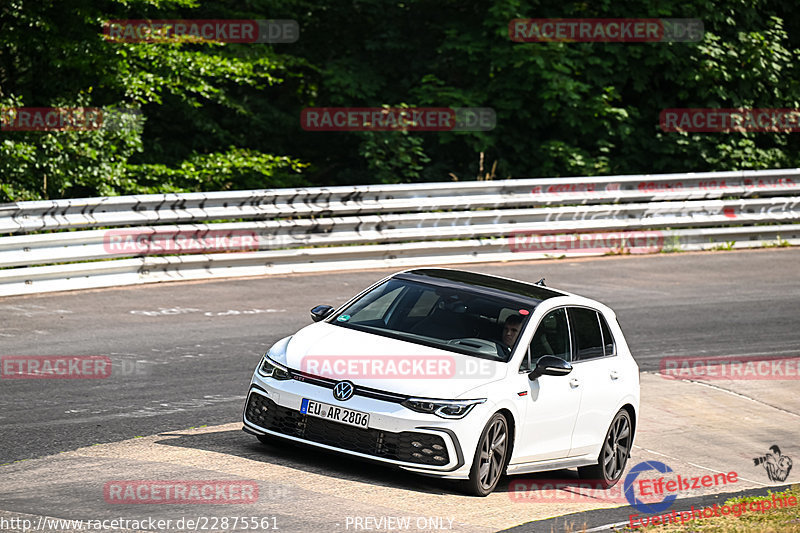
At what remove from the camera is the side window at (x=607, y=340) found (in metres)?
10.2

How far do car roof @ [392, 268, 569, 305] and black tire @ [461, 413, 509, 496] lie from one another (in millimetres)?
1298


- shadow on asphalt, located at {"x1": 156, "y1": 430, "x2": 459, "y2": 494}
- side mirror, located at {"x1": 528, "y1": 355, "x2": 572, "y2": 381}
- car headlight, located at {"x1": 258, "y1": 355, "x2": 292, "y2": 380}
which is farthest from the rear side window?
car headlight, located at {"x1": 258, "y1": 355, "x2": 292, "y2": 380}

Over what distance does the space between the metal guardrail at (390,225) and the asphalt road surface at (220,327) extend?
38cm

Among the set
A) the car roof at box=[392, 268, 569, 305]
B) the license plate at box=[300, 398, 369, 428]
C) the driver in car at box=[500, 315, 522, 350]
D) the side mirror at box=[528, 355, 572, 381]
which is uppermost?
the car roof at box=[392, 268, 569, 305]

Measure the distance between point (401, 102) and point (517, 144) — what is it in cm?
255

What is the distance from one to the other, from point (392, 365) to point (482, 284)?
1530mm

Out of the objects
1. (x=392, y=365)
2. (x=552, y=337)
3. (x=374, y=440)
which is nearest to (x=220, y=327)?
(x=552, y=337)

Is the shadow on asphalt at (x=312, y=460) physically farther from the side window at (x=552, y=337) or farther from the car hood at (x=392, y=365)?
the side window at (x=552, y=337)

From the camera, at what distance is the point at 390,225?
1905 centimetres

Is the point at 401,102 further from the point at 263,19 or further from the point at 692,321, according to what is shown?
the point at 692,321

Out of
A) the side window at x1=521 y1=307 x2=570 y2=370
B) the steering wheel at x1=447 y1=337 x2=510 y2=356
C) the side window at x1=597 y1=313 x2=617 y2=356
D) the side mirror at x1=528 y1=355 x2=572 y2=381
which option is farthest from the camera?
the side window at x1=597 y1=313 x2=617 y2=356

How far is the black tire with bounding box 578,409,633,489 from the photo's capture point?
1011cm

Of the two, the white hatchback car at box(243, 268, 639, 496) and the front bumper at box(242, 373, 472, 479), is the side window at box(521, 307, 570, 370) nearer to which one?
the white hatchback car at box(243, 268, 639, 496)

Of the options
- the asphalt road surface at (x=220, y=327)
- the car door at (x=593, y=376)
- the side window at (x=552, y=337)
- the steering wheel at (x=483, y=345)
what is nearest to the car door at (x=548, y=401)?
the side window at (x=552, y=337)
